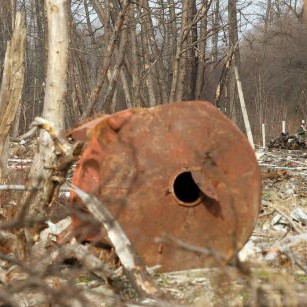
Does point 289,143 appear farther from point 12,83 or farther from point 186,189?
point 186,189

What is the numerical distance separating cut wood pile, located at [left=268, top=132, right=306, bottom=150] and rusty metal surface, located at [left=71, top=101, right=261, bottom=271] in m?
12.6

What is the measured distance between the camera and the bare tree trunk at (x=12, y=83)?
670 cm

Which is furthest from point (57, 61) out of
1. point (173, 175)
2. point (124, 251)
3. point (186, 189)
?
point (124, 251)

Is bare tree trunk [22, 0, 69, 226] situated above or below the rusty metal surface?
above

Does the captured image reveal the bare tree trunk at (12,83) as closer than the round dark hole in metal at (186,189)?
No

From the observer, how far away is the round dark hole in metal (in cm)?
447

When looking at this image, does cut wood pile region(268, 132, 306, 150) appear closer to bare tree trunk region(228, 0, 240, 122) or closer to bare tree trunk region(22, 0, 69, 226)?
bare tree trunk region(228, 0, 240, 122)

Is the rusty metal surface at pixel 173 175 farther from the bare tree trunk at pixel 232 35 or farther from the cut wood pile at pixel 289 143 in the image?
the cut wood pile at pixel 289 143

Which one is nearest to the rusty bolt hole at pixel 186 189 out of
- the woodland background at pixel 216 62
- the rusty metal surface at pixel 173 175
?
the rusty metal surface at pixel 173 175

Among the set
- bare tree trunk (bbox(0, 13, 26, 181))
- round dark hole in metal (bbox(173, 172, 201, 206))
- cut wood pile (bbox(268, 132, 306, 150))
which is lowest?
cut wood pile (bbox(268, 132, 306, 150))

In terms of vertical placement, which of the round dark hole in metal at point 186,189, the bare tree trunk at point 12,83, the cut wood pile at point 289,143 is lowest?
the cut wood pile at point 289,143

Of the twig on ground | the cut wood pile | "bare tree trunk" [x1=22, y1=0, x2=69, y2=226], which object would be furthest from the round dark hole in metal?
the cut wood pile

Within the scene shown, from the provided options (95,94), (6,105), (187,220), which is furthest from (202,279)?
(95,94)

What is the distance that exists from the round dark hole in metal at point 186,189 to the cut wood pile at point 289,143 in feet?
40.6
